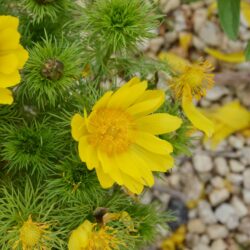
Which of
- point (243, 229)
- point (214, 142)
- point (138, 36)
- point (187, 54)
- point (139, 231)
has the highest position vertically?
point (138, 36)

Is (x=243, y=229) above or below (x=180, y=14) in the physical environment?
below

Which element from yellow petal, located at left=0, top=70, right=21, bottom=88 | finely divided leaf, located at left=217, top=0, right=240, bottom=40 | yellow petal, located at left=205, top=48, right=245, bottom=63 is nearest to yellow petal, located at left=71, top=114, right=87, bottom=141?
yellow petal, located at left=0, top=70, right=21, bottom=88

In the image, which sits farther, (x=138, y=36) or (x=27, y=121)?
(x=27, y=121)

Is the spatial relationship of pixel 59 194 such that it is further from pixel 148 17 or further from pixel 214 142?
pixel 214 142

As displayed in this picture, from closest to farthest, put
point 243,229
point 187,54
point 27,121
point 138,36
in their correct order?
point 138,36 < point 27,121 < point 243,229 < point 187,54

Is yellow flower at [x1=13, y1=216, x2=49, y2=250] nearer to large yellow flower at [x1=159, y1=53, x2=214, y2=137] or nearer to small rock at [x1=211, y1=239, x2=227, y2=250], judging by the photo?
large yellow flower at [x1=159, y1=53, x2=214, y2=137]

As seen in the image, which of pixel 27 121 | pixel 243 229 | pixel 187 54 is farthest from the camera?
pixel 187 54

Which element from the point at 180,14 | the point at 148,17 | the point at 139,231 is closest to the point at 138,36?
the point at 148,17
